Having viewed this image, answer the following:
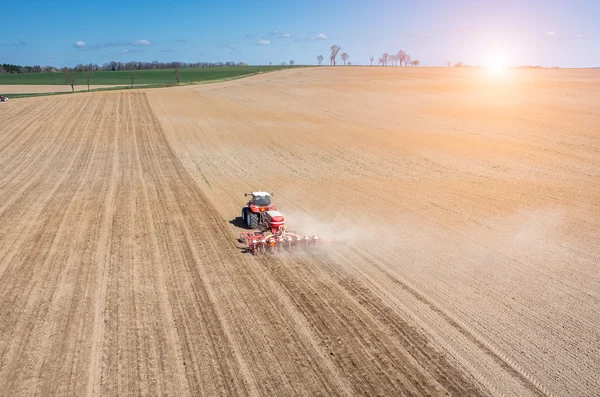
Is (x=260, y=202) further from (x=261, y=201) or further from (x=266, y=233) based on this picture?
(x=266, y=233)

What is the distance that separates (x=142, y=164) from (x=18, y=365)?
22.4 meters

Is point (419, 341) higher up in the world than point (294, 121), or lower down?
lower down

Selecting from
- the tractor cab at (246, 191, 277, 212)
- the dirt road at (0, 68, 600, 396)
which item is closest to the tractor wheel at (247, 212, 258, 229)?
the tractor cab at (246, 191, 277, 212)

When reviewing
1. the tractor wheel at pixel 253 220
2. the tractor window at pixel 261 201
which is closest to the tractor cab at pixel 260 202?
the tractor window at pixel 261 201

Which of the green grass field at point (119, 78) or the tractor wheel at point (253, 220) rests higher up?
the green grass field at point (119, 78)

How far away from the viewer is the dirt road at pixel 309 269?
10.6 meters

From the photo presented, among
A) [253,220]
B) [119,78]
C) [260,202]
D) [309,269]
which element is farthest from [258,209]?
[119,78]

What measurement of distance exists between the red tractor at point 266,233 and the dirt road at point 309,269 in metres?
0.61

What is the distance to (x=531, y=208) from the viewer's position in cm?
2194

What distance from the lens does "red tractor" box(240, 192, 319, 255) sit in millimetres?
17188

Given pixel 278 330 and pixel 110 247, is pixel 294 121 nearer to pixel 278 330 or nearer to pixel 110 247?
pixel 110 247

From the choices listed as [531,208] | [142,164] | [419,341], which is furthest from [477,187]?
[142,164]

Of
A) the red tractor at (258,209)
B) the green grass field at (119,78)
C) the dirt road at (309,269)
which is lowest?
the dirt road at (309,269)

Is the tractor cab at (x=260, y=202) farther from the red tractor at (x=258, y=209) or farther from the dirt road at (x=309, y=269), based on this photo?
the dirt road at (x=309, y=269)
